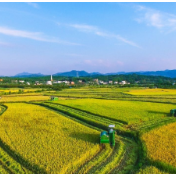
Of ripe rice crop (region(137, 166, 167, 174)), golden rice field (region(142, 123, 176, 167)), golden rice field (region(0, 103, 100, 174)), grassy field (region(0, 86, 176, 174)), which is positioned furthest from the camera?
golden rice field (region(142, 123, 176, 167))

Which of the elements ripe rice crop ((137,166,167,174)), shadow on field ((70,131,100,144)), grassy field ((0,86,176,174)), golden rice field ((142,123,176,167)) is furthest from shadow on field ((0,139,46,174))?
golden rice field ((142,123,176,167))

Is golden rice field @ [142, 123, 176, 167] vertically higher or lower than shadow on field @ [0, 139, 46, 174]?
higher

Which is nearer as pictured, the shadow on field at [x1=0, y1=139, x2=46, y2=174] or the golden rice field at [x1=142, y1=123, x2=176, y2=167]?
the shadow on field at [x1=0, y1=139, x2=46, y2=174]

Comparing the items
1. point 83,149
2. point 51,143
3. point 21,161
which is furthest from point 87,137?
point 21,161

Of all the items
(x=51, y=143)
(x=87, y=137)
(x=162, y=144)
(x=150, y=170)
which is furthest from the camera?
(x=87, y=137)

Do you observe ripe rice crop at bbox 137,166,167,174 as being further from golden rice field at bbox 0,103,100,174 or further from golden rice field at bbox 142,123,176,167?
golden rice field at bbox 0,103,100,174

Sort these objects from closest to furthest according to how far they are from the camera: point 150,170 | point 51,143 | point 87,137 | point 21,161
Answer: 1. point 150,170
2. point 21,161
3. point 51,143
4. point 87,137

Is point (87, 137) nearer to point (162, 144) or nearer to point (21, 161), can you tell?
point (21, 161)

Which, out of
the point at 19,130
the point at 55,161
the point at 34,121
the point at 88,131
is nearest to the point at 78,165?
the point at 55,161
